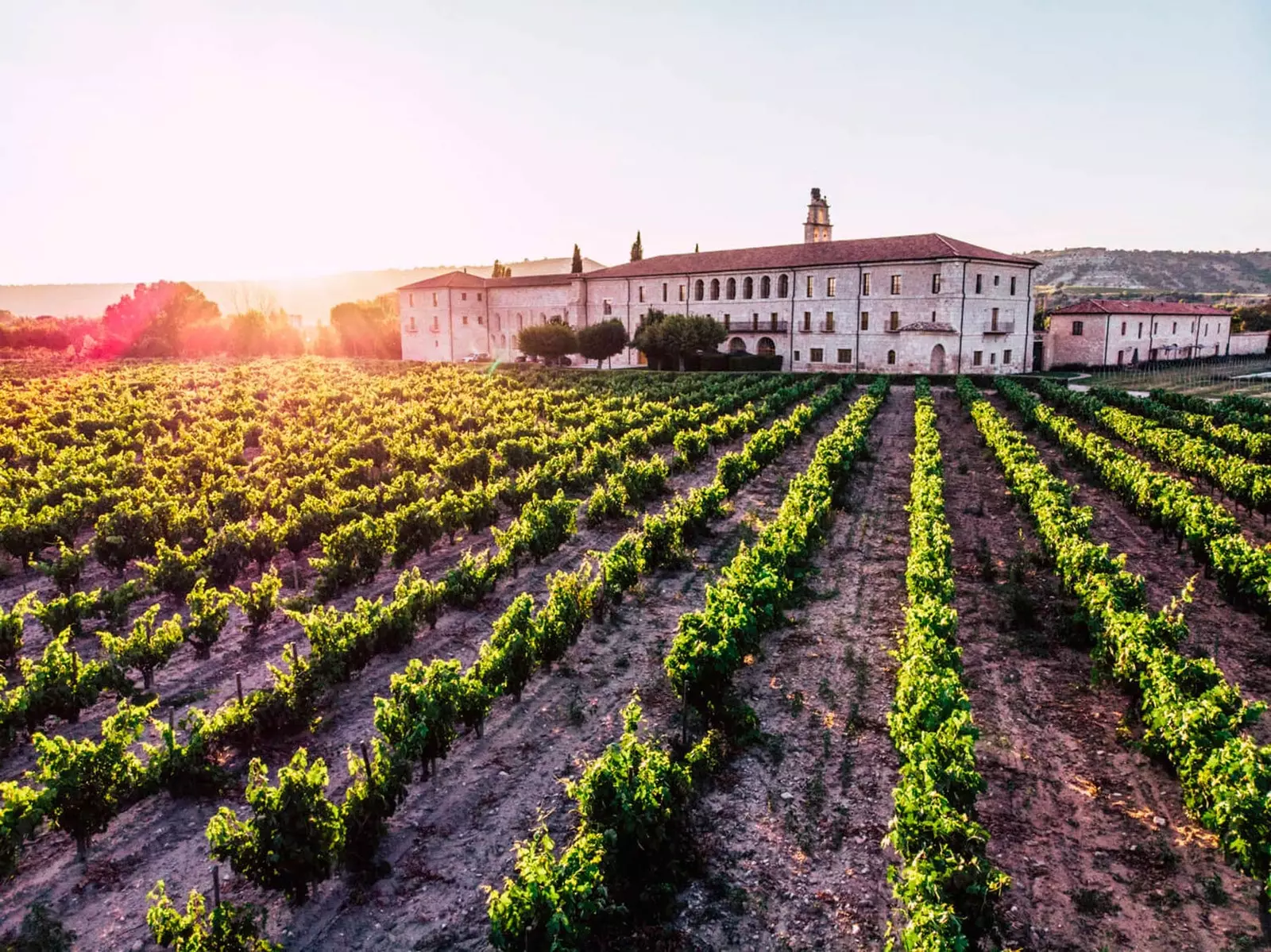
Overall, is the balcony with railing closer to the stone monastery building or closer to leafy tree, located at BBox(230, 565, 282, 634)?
the stone monastery building

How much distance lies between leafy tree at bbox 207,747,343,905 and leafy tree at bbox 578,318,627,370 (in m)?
60.8

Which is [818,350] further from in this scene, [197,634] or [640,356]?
[197,634]

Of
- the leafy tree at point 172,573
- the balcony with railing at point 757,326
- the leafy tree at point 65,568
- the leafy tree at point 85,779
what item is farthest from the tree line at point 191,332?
the leafy tree at point 85,779

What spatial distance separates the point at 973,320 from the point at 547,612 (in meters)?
52.2

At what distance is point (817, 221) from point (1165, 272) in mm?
124676

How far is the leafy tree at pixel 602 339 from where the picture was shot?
2625 inches

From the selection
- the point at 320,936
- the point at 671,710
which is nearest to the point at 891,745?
the point at 671,710

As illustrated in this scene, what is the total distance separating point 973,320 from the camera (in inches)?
2186

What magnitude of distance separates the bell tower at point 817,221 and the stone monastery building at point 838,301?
47.6 feet

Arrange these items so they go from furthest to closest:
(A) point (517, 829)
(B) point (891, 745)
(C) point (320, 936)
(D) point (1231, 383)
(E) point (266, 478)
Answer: (D) point (1231, 383) < (E) point (266, 478) < (B) point (891, 745) < (A) point (517, 829) < (C) point (320, 936)

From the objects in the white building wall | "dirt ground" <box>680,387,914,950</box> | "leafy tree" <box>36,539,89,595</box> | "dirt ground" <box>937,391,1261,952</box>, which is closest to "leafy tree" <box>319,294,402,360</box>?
the white building wall

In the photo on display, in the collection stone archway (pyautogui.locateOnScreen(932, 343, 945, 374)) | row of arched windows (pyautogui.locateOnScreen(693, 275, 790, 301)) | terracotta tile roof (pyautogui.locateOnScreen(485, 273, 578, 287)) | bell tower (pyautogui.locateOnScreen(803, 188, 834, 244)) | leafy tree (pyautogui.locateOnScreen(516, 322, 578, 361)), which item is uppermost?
bell tower (pyautogui.locateOnScreen(803, 188, 834, 244))

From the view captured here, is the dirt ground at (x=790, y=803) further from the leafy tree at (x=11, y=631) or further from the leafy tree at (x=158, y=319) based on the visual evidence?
the leafy tree at (x=158, y=319)

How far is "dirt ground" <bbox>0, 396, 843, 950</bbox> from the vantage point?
22.2 ft
